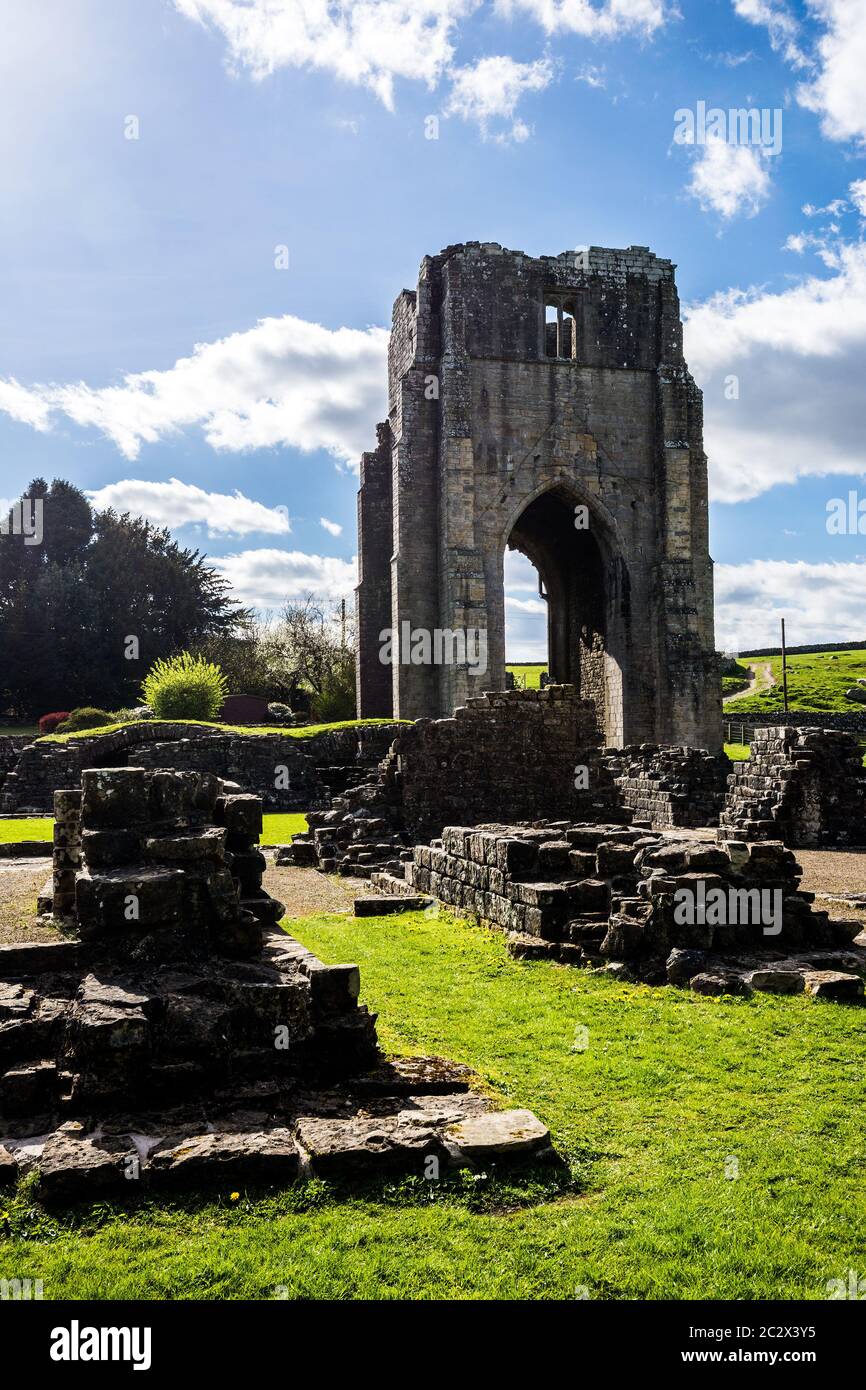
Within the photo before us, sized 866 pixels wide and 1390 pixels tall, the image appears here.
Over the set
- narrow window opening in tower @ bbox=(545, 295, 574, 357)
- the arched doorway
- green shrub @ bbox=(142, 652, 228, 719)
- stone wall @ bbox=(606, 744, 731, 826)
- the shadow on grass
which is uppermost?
narrow window opening in tower @ bbox=(545, 295, 574, 357)

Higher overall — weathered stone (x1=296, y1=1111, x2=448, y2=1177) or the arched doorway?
the arched doorway

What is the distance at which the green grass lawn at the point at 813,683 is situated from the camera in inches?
2237

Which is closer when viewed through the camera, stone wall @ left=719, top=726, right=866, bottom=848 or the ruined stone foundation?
the ruined stone foundation

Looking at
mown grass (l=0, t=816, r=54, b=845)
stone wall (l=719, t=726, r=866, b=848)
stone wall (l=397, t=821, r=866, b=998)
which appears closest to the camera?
stone wall (l=397, t=821, r=866, b=998)

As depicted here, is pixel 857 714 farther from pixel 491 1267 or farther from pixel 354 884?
pixel 491 1267

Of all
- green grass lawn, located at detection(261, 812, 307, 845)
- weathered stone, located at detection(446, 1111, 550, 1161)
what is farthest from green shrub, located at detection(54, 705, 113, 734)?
weathered stone, located at detection(446, 1111, 550, 1161)

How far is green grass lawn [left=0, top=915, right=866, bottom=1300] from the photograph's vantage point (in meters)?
3.54

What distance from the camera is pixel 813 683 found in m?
65.8

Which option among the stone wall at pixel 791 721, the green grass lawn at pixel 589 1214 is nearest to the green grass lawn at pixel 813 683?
the stone wall at pixel 791 721

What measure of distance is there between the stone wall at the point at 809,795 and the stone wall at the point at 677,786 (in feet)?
3.24

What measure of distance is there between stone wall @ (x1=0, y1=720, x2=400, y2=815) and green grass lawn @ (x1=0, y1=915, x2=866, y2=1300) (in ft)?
65.7

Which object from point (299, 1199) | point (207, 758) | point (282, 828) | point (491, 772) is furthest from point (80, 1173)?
point (207, 758)

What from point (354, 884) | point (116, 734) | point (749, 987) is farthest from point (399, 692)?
point (749, 987)

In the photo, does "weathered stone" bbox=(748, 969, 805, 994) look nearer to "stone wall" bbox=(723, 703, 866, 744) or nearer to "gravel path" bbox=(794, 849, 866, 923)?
"gravel path" bbox=(794, 849, 866, 923)
